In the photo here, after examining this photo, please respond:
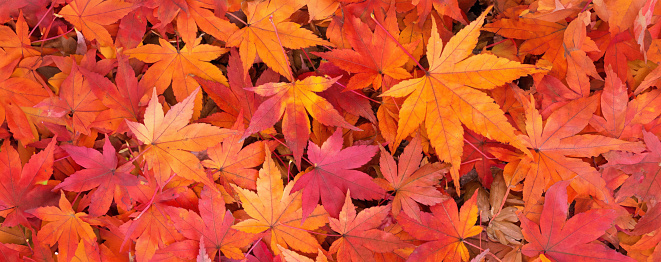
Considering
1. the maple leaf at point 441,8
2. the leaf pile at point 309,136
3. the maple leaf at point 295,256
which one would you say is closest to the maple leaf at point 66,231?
the leaf pile at point 309,136

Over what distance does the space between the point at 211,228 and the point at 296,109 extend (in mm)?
383

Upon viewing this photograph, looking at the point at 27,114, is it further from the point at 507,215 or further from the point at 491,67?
the point at 507,215

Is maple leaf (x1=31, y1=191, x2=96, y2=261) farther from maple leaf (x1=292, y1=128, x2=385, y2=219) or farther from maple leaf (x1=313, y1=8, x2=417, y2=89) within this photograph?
maple leaf (x1=313, y1=8, x2=417, y2=89)

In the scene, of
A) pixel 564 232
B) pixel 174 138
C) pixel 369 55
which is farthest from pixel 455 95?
pixel 174 138

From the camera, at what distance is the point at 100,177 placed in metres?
0.93

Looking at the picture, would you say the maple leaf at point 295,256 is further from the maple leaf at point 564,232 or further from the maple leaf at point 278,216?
the maple leaf at point 564,232

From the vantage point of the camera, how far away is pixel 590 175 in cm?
91

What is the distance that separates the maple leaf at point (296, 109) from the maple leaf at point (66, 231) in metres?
0.55

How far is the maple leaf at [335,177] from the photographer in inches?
35.8

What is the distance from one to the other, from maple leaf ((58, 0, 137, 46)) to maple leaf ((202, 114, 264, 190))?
1.35 ft

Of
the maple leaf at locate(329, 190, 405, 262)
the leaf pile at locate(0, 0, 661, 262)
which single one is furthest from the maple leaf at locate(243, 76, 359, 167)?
the maple leaf at locate(329, 190, 405, 262)

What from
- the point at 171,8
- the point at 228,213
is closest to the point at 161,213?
the point at 228,213

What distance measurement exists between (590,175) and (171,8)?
1.12m

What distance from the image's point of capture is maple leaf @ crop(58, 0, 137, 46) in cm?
92
